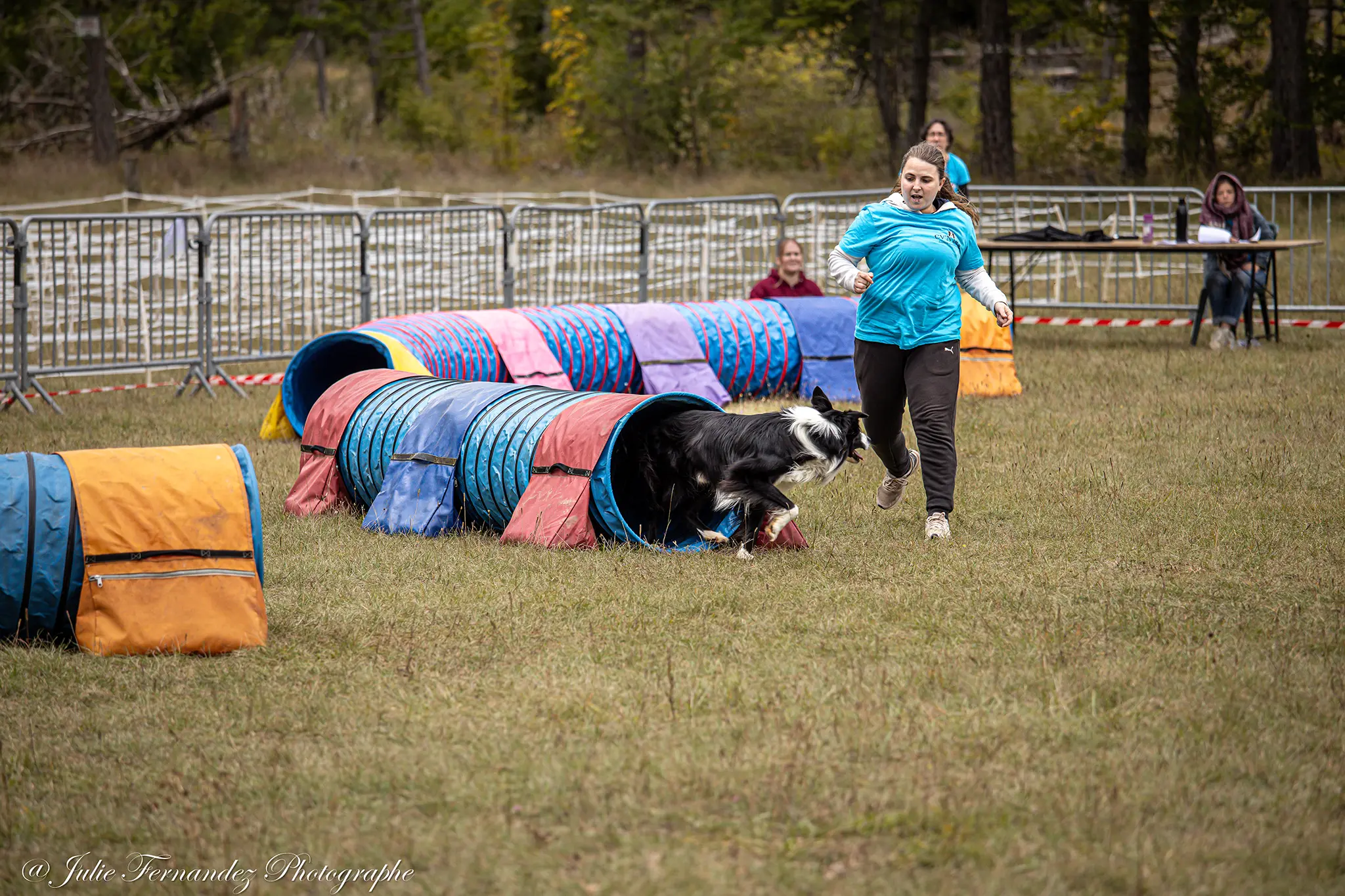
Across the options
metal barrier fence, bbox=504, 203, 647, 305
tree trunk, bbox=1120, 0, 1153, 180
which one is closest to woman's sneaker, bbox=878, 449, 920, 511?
metal barrier fence, bbox=504, 203, 647, 305

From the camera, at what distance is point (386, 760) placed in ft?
13.7

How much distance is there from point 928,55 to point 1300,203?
1128 centimetres

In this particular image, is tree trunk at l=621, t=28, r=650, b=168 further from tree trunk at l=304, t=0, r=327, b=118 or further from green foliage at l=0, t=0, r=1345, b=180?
tree trunk at l=304, t=0, r=327, b=118

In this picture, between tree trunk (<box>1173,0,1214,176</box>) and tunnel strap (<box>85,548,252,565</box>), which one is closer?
tunnel strap (<box>85,548,252,565</box>)

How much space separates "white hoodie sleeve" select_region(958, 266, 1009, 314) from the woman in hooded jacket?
8.26 m

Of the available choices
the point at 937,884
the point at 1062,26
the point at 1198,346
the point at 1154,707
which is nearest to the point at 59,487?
the point at 937,884

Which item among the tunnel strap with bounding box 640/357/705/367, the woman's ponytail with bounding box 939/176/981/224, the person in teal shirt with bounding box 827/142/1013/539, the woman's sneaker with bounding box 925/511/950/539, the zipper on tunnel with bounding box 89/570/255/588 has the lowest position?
the woman's sneaker with bounding box 925/511/950/539

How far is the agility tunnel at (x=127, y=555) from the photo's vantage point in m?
5.23

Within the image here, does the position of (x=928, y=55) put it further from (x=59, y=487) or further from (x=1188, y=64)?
(x=59, y=487)

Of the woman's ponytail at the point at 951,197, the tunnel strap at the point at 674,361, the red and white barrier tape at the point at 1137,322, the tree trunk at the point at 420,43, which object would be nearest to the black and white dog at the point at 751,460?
the woman's ponytail at the point at 951,197

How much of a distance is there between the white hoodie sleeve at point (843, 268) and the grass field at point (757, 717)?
4.31 feet

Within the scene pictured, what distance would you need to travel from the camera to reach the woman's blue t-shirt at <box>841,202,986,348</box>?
22.5 feet

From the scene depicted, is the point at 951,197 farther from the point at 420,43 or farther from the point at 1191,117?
the point at 420,43

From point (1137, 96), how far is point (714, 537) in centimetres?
2679
